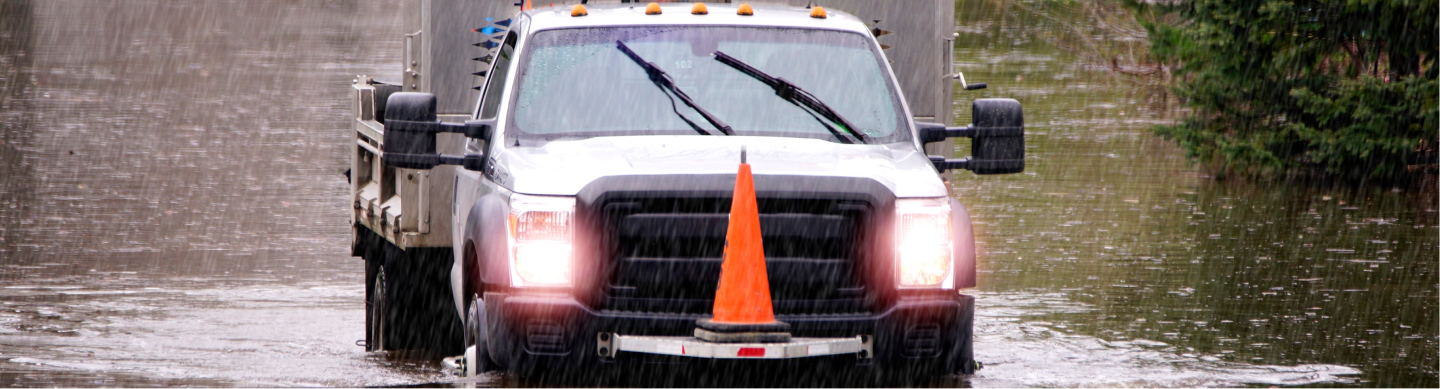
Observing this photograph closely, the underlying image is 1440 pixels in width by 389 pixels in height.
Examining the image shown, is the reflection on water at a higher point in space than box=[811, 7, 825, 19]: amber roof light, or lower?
lower

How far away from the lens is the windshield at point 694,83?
23.6 ft

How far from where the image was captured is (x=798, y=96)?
24.0 feet

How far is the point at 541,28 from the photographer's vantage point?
7.60m

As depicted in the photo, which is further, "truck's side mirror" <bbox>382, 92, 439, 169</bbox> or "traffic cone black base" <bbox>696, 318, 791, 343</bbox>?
"truck's side mirror" <bbox>382, 92, 439, 169</bbox>

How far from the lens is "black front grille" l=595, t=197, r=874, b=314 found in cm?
A: 614

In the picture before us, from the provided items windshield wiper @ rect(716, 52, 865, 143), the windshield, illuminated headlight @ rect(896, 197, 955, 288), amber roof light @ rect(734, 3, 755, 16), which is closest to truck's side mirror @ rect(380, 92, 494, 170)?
the windshield

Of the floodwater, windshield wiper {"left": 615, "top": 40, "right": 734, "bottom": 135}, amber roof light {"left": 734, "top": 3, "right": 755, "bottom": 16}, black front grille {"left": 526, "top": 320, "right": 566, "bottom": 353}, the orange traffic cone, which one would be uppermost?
amber roof light {"left": 734, "top": 3, "right": 755, "bottom": 16}

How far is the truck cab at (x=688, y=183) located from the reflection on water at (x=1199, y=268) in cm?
87

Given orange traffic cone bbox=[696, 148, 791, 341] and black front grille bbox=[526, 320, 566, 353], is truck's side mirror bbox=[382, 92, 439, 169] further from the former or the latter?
orange traffic cone bbox=[696, 148, 791, 341]

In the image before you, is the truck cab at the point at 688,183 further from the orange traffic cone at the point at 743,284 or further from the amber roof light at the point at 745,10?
the orange traffic cone at the point at 743,284

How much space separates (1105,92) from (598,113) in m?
20.7

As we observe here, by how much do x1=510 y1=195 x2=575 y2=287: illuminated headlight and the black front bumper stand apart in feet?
0.23

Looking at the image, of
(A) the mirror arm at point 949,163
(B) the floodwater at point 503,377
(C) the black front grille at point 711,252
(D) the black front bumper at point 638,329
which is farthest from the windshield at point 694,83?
(B) the floodwater at point 503,377

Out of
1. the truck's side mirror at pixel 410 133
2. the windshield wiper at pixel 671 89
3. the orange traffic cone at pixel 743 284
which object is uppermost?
the windshield wiper at pixel 671 89
